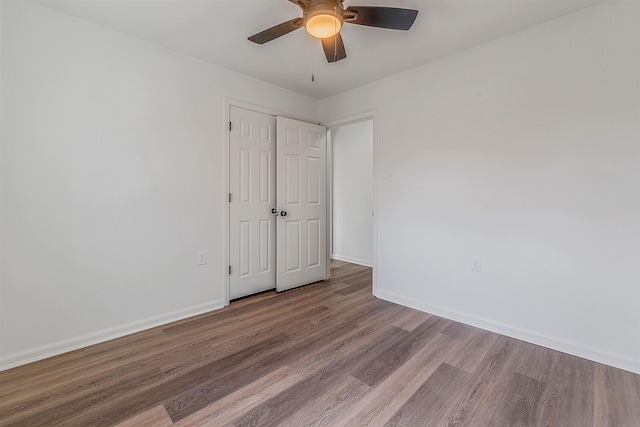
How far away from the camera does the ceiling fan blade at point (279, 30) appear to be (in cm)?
171

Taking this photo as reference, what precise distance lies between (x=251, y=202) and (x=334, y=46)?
5.95 ft

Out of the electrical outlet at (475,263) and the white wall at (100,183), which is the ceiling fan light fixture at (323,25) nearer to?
the white wall at (100,183)

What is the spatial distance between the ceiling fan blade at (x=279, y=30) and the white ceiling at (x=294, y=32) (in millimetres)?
228

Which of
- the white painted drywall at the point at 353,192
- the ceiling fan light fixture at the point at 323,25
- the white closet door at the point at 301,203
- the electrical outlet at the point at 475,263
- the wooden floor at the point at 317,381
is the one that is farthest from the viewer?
the white painted drywall at the point at 353,192

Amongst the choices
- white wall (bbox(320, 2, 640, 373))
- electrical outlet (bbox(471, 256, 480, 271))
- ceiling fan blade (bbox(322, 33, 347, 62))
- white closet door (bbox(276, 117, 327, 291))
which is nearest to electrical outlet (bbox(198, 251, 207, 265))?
white closet door (bbox(276, 117, 327, 291))

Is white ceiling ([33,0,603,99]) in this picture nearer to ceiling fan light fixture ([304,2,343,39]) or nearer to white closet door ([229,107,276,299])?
ceiling fan light fixture ([304,2,343,39])

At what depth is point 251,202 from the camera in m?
3.13

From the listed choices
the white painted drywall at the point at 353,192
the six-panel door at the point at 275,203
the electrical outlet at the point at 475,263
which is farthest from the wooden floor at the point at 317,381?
the white painted drywall at the point at 353,192

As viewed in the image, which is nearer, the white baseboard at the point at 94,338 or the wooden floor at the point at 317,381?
the wooden floor at the point at 317,381

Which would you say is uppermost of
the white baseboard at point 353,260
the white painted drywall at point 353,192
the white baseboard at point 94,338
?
the white painted drywall at point 353,192

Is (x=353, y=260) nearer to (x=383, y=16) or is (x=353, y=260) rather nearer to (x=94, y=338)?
(x=94, y=338)

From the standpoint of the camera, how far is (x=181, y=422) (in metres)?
1.39

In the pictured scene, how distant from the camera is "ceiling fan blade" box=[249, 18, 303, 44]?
67.3 inches

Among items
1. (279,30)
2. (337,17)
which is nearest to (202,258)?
(279,30)
